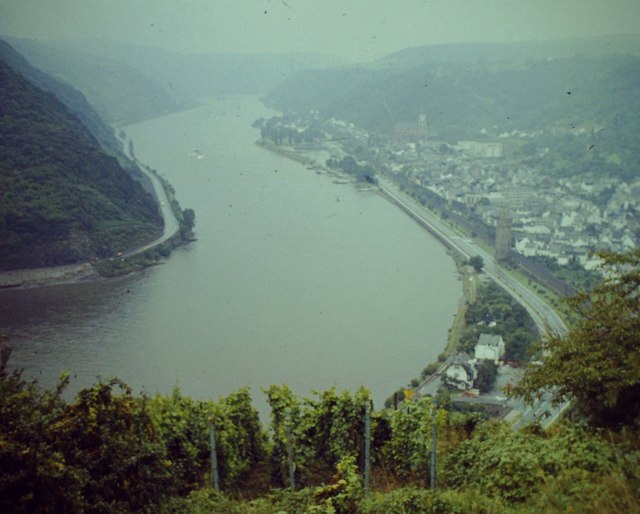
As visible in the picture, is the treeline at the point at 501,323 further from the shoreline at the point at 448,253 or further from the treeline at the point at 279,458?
the treeline at the point at 279,458

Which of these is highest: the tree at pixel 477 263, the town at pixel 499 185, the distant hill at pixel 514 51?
the distant hill at pixel 514 51

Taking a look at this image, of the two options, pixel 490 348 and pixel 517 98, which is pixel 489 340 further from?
pixel 517 98

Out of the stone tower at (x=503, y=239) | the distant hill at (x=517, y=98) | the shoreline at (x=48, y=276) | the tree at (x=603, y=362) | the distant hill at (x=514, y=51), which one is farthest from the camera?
the distant hill at (x=514, y=51)

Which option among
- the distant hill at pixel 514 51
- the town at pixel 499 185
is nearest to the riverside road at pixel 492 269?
the town at pixel 499 185

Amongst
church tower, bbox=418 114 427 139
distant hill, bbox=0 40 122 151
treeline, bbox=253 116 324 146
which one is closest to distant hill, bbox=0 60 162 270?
distant hill, bbox=0 40 122 151

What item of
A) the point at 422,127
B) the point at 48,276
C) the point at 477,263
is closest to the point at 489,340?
the point at 477,263

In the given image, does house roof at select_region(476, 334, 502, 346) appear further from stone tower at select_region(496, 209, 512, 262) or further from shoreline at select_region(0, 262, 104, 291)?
shoreline at select_region(0, 262, 104, 291)
